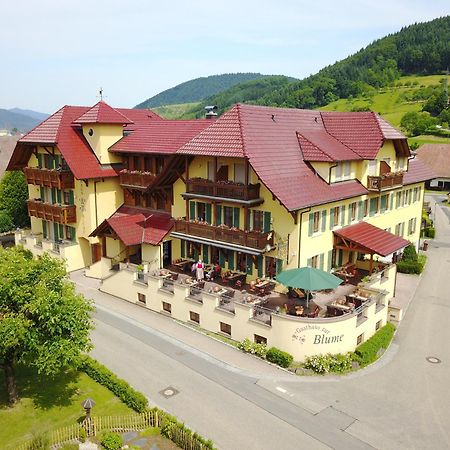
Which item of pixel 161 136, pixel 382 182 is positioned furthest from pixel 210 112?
pixel 382 182

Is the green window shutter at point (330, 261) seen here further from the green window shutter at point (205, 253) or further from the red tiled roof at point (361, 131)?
the green window shutter at point (205, 253)

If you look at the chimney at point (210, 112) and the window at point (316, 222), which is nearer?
the window at point (316, 222)

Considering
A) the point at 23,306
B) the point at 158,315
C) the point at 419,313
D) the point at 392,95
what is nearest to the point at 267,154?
the point at 158,315

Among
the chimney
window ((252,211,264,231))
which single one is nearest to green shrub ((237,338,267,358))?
window ((252,211,264,231))

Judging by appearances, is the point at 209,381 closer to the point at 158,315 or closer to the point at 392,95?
the point at 158,315

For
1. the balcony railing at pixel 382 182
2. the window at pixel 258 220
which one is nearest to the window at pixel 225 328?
the window at pixel 258 220
